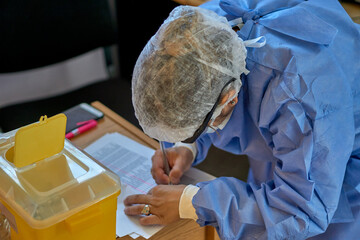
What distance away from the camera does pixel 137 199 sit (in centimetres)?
113

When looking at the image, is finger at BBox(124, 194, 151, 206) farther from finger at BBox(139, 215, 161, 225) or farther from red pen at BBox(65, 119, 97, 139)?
red pen at BBox(65, 119, 97, 139)

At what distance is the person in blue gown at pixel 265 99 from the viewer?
0.93m

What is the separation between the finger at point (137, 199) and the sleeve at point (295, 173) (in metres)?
0.14

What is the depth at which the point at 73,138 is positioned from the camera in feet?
4.50

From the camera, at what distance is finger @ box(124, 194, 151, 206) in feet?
3.69

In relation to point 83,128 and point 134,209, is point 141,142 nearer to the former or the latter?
point 83,128

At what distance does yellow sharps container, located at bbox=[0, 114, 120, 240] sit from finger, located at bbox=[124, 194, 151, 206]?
0.18m

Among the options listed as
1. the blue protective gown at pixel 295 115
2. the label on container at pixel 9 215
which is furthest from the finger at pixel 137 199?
the label on container at pixel 9 215

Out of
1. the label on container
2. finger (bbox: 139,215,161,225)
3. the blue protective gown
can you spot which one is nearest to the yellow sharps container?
the label on container

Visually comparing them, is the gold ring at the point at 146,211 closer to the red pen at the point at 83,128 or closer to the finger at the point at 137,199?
the finger at the point at 137,199

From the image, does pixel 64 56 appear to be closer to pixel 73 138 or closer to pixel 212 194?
pixel 73 138

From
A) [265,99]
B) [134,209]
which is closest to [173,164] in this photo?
[134,209]

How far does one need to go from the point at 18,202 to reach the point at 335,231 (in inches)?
33.5

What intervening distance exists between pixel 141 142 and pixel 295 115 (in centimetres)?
58
